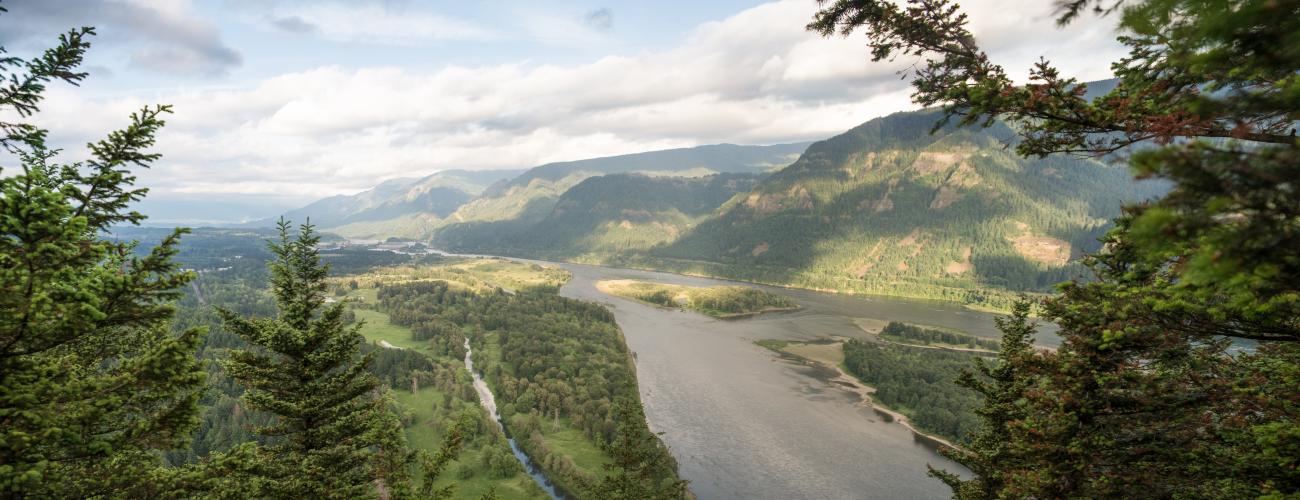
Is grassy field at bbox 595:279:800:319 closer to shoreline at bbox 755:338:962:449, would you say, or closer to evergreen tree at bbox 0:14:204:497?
shoreline at bbox 755:338:962:449

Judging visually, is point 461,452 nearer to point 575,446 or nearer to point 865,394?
point 575,446

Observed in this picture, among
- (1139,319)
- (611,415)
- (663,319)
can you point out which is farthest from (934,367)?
(1139,319)

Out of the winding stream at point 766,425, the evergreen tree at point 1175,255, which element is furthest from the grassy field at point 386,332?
the evergreen tree at point 1175,255

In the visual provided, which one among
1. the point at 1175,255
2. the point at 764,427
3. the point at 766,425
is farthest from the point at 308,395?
the point at 766,425

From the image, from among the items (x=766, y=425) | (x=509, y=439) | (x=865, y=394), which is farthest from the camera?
(x=865, y=394)

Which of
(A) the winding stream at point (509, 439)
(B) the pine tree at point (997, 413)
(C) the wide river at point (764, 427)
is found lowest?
(A) the winding stream at point (509, 439)

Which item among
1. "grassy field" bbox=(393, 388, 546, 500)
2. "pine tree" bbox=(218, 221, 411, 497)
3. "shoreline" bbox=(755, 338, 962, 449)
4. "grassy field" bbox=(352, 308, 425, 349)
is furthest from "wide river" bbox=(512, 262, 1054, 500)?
"grassy field" bbox=(352, 308, 425, 349)

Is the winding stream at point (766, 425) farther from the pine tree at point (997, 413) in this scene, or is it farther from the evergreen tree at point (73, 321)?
the evergreen tree at point (73, 321)

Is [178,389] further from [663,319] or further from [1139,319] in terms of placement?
[663,319]
